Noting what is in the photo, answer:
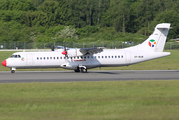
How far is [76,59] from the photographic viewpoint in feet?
96.6

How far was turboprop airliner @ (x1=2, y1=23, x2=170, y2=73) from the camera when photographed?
94.8 ft

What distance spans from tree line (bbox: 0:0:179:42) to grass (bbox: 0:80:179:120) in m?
68.4

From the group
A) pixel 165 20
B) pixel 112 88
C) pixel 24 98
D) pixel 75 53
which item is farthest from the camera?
pixel 165 20

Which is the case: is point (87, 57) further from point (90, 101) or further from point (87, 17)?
point (87, 17)

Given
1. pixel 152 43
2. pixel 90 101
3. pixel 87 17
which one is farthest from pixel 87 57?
pixel 87 17

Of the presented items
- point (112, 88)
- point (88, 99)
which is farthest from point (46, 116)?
point (112, 88)

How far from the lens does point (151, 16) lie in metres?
110

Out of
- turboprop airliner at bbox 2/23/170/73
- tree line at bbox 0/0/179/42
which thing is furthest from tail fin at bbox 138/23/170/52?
tree line at bbox 0/0/179/42

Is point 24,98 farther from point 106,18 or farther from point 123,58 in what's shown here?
point 106,18

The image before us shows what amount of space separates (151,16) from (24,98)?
10047 centimetres

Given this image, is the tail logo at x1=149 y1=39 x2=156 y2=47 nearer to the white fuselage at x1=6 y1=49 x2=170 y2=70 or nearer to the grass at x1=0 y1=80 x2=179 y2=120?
the white fuselage at x1=6 y1=49 x2=170 y2=70

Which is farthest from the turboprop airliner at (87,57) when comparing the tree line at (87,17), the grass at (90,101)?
the tree line at (87,17)

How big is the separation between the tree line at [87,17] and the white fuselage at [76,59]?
5700 centimetres

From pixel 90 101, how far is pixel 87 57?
15.4 meters
